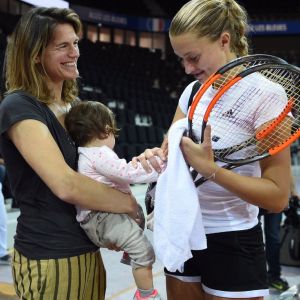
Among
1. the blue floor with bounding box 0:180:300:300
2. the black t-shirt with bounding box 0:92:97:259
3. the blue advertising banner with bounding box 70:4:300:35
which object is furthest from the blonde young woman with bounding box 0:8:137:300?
the blue advertising banner with bounding box 70:4:300:35

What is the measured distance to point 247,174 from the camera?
143cm

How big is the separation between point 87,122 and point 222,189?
526mm

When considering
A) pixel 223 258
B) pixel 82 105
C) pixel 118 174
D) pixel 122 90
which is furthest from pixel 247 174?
pixel 122 90

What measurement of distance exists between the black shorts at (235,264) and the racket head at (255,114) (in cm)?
26

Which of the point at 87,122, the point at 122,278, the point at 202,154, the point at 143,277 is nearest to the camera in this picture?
the point at 202,154

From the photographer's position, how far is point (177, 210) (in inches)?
50.9

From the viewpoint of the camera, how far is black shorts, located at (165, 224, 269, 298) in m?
1.45

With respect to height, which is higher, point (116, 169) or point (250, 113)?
point (250, 113)

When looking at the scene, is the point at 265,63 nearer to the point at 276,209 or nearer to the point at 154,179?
the point at 276,209

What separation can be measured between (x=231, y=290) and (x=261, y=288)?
10 centimetres

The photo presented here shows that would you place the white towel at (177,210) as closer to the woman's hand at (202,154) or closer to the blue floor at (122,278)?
the woman's hand at (202,154)

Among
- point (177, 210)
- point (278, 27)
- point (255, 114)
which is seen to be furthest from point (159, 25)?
point (177, 210)

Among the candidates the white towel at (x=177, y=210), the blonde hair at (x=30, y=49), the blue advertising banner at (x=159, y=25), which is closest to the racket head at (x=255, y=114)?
the white towel at (x=177, y=210)

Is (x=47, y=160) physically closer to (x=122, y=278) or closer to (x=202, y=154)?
(x=202, y=154)
